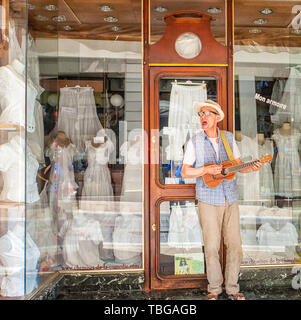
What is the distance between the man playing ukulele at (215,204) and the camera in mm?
3379

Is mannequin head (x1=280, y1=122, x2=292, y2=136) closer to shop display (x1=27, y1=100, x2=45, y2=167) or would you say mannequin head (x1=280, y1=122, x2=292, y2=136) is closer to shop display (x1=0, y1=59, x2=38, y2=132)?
shop display (x1=27, y1=100, x2=45, y2=167)

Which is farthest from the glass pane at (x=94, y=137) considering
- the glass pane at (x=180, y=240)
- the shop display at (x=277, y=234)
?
the shop display at (x=277, y=234)

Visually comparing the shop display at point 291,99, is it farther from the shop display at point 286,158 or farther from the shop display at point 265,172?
the shop display at point 265,172

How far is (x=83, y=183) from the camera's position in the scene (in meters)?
3.96

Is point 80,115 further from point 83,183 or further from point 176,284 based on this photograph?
point 176,284

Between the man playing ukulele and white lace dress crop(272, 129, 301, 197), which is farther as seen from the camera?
white lace dress crop(272, 129, 301, 197)

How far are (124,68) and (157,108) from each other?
1.83ft

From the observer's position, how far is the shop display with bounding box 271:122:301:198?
411 centimetres

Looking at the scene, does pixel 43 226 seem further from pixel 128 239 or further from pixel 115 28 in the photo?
pixel 115 28

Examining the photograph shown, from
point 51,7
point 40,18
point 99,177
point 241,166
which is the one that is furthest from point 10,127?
point 241,166

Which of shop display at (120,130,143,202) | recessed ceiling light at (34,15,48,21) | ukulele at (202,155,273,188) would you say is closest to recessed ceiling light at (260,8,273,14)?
ukulele at (202,155,273,188)

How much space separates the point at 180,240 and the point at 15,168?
176 centimetres

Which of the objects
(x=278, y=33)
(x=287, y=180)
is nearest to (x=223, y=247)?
(x=287, y=180)

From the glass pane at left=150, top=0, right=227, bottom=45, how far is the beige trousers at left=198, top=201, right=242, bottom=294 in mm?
1698
